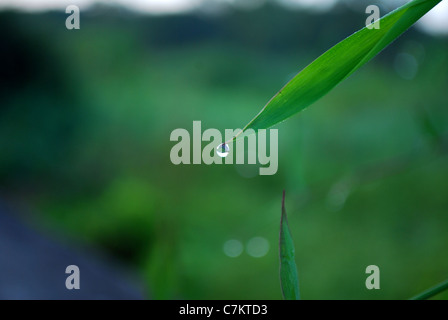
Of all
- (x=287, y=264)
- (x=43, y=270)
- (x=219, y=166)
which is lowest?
(x=287, y=264)

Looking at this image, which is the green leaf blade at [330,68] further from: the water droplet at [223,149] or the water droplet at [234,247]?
the water droplet at [234,247]

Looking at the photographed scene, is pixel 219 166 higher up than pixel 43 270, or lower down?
higher up

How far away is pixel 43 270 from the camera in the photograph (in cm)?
Answer: 129

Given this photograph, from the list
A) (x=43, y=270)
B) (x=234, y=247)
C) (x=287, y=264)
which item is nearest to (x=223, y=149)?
(x=287, y=264)

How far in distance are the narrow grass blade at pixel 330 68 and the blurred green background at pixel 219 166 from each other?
26cm

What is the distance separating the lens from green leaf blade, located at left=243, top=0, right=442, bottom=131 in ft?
0.66

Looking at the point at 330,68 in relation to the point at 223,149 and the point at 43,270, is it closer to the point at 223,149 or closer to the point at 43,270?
the point at 223,149

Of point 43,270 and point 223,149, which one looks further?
point 43,270

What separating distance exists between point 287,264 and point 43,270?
1.22m

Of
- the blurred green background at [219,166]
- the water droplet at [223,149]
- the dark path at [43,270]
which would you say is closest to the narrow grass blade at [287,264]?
the water droplet at [223,149]

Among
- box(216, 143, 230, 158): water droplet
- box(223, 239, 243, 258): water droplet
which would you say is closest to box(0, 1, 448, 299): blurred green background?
box(223, 239, 243, 258): water droplet

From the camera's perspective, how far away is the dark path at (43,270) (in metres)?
1.07

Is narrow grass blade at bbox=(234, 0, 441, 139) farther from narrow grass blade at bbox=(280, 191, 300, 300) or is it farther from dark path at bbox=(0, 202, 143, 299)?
dark path at bbox=(0, 202, 143, 299)
